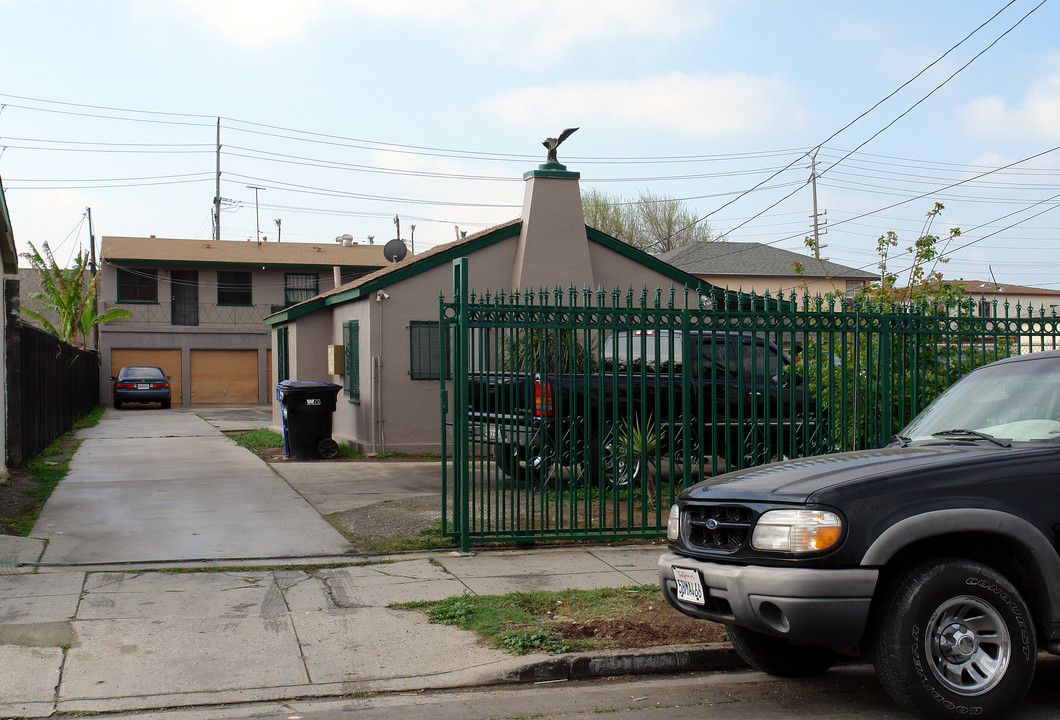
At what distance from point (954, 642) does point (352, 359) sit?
553 inches

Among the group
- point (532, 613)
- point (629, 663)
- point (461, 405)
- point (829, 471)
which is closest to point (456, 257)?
point (461, 405)

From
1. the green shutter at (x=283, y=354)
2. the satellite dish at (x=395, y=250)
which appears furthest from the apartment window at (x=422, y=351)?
the satellite dish at (x=395, y=250)

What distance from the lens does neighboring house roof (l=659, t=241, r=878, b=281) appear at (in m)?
43.9

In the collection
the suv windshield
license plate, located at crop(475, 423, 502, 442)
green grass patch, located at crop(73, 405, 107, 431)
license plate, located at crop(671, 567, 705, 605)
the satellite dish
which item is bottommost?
green grass patch, located at crop(73, 405, 107, 431)

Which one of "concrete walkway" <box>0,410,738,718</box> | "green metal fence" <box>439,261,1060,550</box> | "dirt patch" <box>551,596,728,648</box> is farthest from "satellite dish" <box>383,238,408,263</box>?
"dirt patch" <box>551,596,728,648</box>

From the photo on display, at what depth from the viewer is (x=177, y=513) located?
34.3 feet

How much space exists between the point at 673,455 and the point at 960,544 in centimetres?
422

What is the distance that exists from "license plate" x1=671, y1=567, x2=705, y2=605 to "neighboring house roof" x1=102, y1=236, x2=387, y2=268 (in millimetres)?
35074

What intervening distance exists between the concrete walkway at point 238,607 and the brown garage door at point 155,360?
27687 millimetres

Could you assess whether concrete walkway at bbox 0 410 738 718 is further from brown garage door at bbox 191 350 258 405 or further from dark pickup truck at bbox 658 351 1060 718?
brown garage door at bbox 191 350 258 405

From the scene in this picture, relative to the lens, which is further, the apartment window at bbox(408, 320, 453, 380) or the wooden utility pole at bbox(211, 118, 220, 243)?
the wooden utility pole at bbox(211, 118, 220, 243)

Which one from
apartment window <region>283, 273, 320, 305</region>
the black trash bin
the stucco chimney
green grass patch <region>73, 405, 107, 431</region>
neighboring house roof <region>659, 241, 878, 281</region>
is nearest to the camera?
the black trash bin

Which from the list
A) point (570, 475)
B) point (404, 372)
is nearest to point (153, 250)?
point (404, 372)

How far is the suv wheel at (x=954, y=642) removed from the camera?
14.7 feet
